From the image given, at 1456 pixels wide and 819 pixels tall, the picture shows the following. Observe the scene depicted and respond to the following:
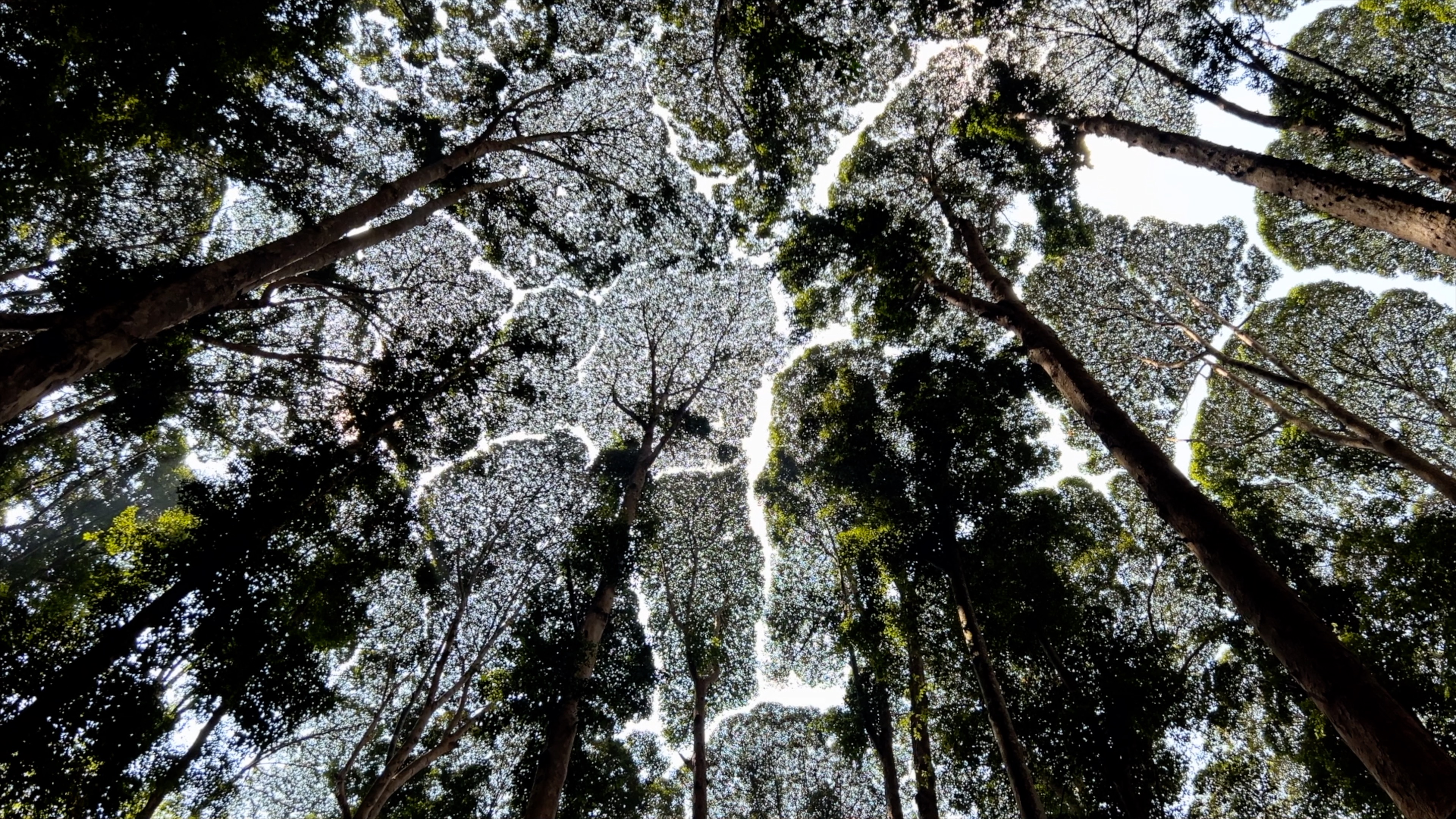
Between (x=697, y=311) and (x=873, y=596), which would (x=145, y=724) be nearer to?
(x=873, y=596)

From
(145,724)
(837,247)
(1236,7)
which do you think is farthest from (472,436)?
(1236,7)

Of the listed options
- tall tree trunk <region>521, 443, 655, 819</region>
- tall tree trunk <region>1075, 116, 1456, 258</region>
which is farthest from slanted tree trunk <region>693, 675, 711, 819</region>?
tall tree trunk <region>1075, 116, 1456, 258</region>

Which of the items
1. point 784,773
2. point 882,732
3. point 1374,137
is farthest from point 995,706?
point 784,773

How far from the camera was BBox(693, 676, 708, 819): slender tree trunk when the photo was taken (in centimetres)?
1086

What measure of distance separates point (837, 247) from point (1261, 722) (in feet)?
45.7

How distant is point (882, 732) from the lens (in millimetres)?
11391

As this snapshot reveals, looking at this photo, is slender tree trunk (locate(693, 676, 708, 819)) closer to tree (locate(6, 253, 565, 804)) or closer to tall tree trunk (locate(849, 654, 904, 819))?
tall tree trunk (locate(849, 654, 904, 819))

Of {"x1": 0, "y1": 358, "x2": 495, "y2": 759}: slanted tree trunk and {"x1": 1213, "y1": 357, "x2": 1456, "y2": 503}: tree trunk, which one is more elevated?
{"x1": 1213, "y1": 357, "x2": 1456, "y2": 503}: tree trunk

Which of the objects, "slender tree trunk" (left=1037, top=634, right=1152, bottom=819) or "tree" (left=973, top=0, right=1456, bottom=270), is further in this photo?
"slender tree trunk" (left=1037, top=634, right=1152, bottom=819)

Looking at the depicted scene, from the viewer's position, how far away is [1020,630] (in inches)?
440

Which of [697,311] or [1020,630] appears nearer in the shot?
[1020,630]

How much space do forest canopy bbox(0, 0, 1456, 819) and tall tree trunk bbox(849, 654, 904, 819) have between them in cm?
12

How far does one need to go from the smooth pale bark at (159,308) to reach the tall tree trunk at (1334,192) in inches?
463

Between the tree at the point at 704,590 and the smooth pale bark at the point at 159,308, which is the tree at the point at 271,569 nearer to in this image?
the smooth pale bark at the point at 159,308
